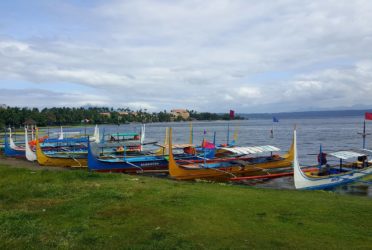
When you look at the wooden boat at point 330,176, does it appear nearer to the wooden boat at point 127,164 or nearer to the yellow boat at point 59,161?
the wooden boat at point 127,164

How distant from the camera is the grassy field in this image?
674cm

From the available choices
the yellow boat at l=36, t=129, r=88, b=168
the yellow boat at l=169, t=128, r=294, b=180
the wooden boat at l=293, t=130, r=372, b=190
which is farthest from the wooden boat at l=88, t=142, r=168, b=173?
the wooden boat at l=293, t=130, r=372, b=190

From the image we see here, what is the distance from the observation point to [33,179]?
14320 mm

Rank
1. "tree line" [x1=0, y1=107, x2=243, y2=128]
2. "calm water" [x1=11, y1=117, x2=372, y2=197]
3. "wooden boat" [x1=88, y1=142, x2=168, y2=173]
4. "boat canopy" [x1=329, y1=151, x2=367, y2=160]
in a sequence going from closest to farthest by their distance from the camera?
1. "boat canopy" [x1=329, y1=151, x2=367, y2=160]
2. "calm water" [x1=11, y1=117, x2=372, y2=197]
3. "wooden boat" [x1=88, y1=142, x2=168, y2=173]
4. "tree line" [x1=0, y1=107, x2=243, y2=128]

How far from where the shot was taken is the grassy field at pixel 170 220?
22.1 ft

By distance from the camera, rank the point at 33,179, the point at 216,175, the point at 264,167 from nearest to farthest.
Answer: the point at 33,179
the point at 216,175
the point at 264,167

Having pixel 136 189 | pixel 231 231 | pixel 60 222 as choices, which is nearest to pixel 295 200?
pixel 231 231

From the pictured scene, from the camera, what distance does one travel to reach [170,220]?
27.0 feet

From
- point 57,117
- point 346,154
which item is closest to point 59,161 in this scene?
point 346,154

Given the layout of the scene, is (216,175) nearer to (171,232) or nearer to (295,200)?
(295,200)

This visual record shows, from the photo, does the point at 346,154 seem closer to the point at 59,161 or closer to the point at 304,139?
the point at 59,161

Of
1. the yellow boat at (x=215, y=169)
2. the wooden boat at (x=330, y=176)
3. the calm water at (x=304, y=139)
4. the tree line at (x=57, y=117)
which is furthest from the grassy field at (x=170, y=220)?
the tree line at (x=57, y=117)

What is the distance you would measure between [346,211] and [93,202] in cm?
710

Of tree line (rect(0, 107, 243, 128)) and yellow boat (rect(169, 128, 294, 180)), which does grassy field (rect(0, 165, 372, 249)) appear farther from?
tree line (rect(0, 107, 243, 128))
